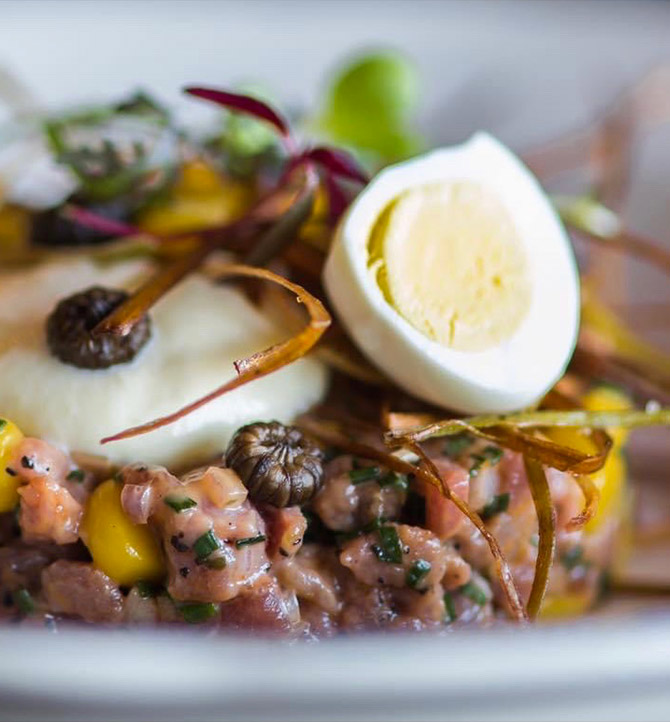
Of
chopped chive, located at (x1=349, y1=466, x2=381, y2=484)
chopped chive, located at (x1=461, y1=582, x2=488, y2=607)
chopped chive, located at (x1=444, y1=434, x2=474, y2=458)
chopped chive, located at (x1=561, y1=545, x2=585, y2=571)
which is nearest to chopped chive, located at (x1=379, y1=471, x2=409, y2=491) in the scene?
chopped chive, located at (x1=349, y1=466, x2=381, y2=484)

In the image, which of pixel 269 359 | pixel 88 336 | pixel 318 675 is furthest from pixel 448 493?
pixel 88 336

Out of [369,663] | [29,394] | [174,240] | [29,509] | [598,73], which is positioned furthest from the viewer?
[598,73]

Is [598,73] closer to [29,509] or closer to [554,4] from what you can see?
[554,4]

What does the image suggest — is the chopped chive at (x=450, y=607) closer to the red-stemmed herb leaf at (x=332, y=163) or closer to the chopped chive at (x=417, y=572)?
the chopped chive at (x=417, y=572)

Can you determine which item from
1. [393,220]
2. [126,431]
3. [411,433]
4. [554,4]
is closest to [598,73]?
[554,4]

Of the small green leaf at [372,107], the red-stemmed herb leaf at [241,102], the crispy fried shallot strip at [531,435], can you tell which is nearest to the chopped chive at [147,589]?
the crispy fried shallot strip at [531,435]

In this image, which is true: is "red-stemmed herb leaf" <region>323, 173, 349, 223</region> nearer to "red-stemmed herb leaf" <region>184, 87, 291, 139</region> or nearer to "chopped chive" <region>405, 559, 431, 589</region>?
"red-stemmed herb leaf" <region>184, 87, 291, 139</region>

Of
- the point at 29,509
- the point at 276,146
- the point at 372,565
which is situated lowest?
the point at 372,565
